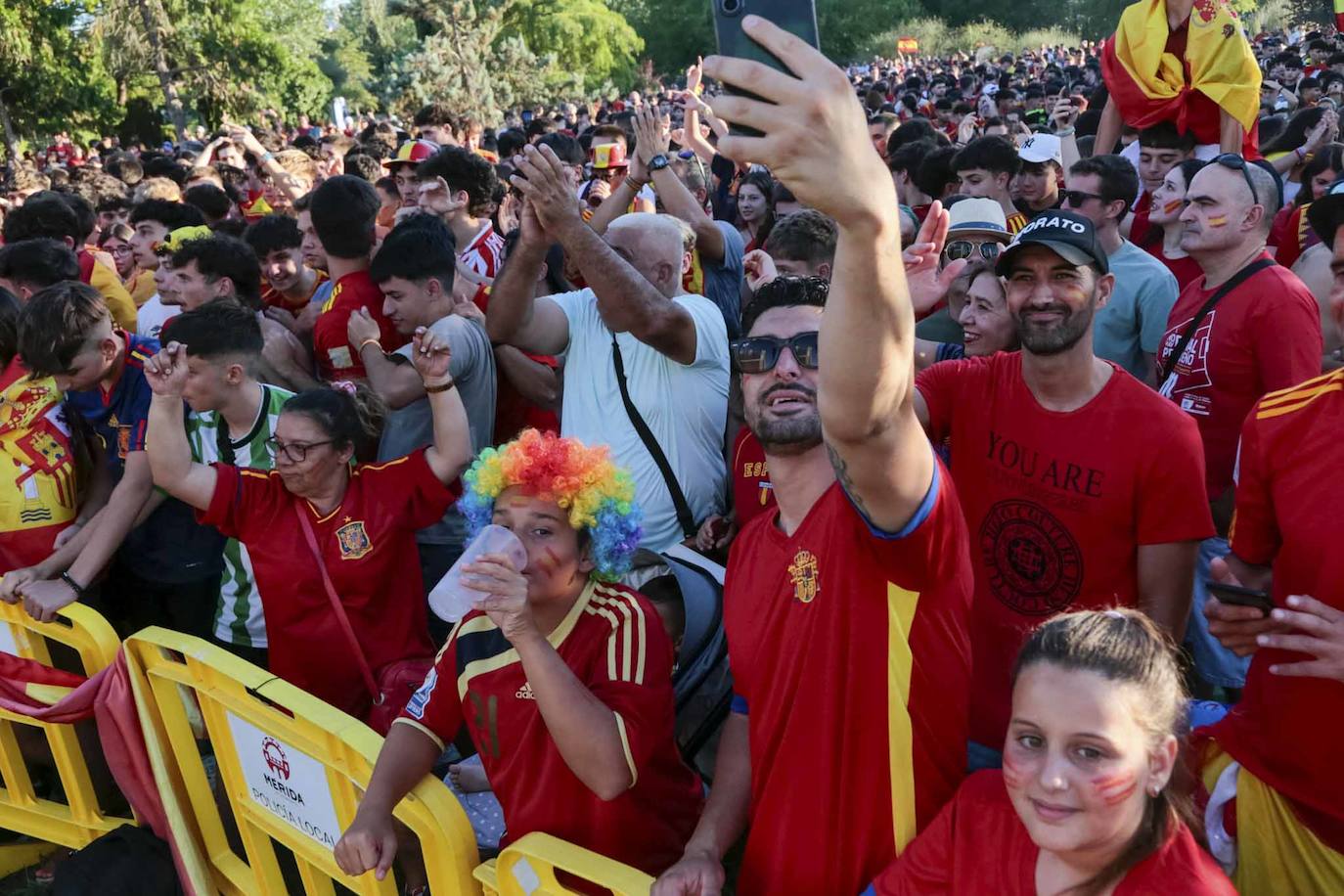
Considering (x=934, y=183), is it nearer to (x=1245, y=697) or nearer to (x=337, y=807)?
(x=1245, y=697)

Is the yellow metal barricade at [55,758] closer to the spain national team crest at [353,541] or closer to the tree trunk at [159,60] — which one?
the spain national team crest at [353,541]

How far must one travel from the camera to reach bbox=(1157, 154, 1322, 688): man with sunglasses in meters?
3.53

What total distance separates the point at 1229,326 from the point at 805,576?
232cm

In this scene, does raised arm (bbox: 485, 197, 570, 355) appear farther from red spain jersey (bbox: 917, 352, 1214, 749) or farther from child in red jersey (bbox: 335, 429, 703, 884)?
red spain jersey (bbox: 917, 352, 1214, 749)

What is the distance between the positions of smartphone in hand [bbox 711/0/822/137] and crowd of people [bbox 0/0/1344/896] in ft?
0.19

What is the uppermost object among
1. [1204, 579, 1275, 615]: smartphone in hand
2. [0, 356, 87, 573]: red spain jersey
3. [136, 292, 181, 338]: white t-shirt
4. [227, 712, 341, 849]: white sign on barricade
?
[1204, 579, 1275, 615]: smartphone in hand

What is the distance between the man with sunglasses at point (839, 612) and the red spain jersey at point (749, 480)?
1.09 metres

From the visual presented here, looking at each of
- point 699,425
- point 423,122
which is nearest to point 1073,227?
point 699,425

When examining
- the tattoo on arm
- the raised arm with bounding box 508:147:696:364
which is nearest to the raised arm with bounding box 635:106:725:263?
the raised arm with bounding box 508:147:696:364

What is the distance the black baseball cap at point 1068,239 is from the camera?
2.86 m

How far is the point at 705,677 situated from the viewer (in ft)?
9.84

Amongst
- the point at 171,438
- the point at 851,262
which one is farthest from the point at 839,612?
the point at 171,438

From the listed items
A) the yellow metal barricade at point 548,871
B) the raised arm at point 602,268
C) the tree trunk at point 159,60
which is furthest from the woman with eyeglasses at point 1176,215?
the tree trunk at point 159,60

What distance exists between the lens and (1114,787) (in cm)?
173
